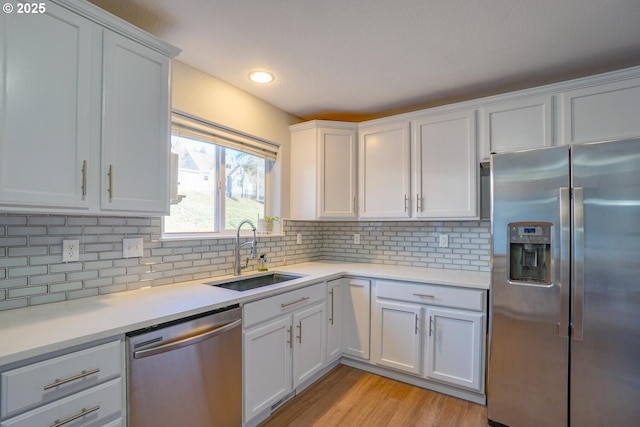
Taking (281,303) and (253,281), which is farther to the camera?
Result: (253,281)

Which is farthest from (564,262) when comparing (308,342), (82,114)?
(82,114)

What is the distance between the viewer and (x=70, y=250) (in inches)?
63.7

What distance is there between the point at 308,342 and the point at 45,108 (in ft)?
6.64

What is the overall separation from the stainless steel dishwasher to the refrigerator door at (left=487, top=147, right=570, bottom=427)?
62.7 inches

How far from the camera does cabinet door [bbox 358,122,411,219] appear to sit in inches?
109

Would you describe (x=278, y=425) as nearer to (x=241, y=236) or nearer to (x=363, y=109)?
(x=241, y=236)

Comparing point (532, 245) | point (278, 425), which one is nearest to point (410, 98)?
point (532, 245)

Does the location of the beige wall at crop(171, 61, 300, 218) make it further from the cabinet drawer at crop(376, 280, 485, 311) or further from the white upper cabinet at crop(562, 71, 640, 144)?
the white upper cabinet at crop(562, 71, 640, 144)

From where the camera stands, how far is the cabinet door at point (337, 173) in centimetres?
297

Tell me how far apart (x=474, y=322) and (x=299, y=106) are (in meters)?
2.32

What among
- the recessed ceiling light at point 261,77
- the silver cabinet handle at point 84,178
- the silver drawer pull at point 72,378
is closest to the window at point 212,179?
the recessed ceiling light at point 261,77

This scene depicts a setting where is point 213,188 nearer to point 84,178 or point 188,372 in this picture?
point 84,178

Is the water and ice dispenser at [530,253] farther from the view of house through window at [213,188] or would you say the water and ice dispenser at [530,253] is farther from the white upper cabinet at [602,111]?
the view of house through window at [213,188]

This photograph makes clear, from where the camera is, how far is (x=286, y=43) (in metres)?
1.90
